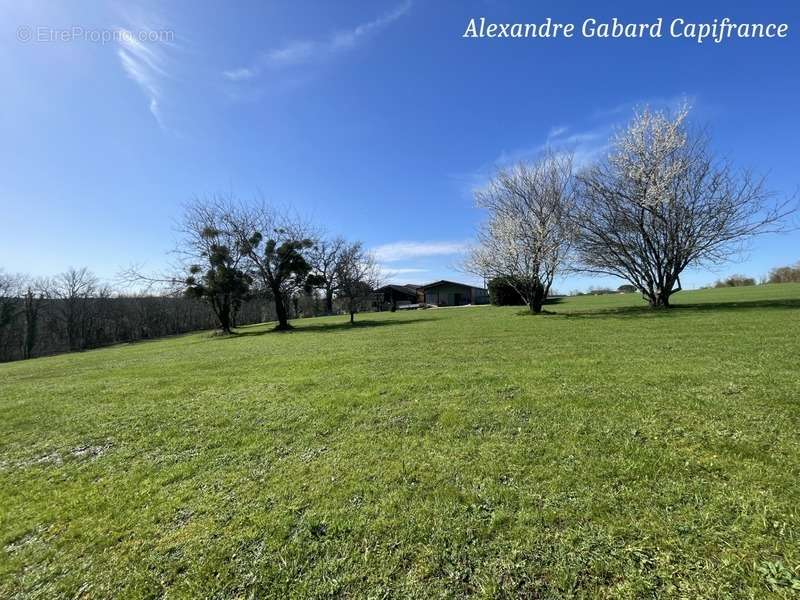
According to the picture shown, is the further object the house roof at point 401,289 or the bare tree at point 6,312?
the house roof at point 401,289

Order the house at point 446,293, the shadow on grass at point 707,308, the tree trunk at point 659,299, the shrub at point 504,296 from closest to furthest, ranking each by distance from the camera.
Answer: the shadow on grass at point 707,308, the tree trunk at point 659,299, the shrub at point 504,296, the house at point 446,293

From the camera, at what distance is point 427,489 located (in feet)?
8.12

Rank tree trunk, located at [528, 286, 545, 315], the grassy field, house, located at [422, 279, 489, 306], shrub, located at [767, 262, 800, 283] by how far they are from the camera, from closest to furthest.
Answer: the grassy field
tree trunk, located at [528, 286, 545, 315]
shrub, located at [767, 262, 800, 283]
house, located at [422, 279, 489, 306]

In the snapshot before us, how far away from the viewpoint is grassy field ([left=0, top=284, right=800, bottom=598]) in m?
1.75

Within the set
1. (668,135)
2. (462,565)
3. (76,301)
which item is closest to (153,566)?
(462,565)

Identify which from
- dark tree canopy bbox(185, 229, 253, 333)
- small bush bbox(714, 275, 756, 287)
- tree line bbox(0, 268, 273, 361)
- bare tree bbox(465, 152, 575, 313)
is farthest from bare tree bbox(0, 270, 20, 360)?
small bush bbox(714, 275, 756, 287)

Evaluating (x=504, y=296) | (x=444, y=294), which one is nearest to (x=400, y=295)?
(x=444, y=294)

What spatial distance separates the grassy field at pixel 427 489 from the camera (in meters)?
1.75

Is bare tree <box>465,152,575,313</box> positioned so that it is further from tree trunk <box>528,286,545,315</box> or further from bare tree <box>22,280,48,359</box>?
bare tree <box>22,280,48,359</box>

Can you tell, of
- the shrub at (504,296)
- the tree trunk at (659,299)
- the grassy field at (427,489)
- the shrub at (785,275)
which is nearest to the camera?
the grassy field at (427,489)

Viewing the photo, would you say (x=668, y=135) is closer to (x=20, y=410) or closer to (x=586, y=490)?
(x=586, y=490)

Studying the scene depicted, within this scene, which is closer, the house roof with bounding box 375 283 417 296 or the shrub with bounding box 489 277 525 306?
the shrub with bounding box 489 277 525 306

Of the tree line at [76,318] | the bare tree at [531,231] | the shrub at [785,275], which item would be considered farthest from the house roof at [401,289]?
the shrub at [785,275]

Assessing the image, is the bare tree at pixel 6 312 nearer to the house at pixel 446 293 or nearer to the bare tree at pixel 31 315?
the bare tree at pixel 31 315
